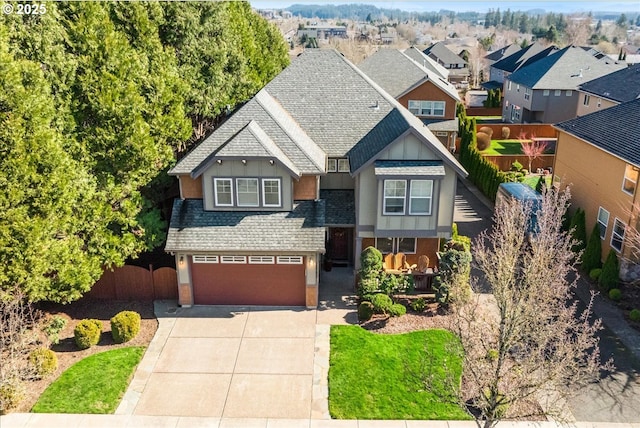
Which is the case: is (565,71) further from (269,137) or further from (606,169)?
(269,137)

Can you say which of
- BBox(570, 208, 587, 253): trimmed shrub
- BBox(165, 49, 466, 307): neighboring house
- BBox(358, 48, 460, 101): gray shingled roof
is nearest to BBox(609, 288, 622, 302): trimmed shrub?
BBox(570, 208, 587, 253): trimmed shrub

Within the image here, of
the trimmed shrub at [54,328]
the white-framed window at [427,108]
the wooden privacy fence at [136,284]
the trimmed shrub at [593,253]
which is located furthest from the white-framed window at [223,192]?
the white-framed window at [427,108]

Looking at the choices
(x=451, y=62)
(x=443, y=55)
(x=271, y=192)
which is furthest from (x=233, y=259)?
(x=443, y=55)

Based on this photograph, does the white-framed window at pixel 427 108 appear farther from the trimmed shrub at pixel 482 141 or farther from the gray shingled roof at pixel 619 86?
the gray shingled roof at pixel 619 86

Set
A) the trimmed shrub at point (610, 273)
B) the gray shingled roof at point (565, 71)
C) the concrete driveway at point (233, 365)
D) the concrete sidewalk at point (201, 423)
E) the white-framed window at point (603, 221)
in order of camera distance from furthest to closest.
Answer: the gray shingled roof at point (565, 71)
the white-framed window at point (603, 221)
the trimmed shrub at point (610, 273)
the concrete driveway at point (233, 365)
the concrete sidewalk at point (201, 423)

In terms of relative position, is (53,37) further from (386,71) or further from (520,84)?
(520,84)
